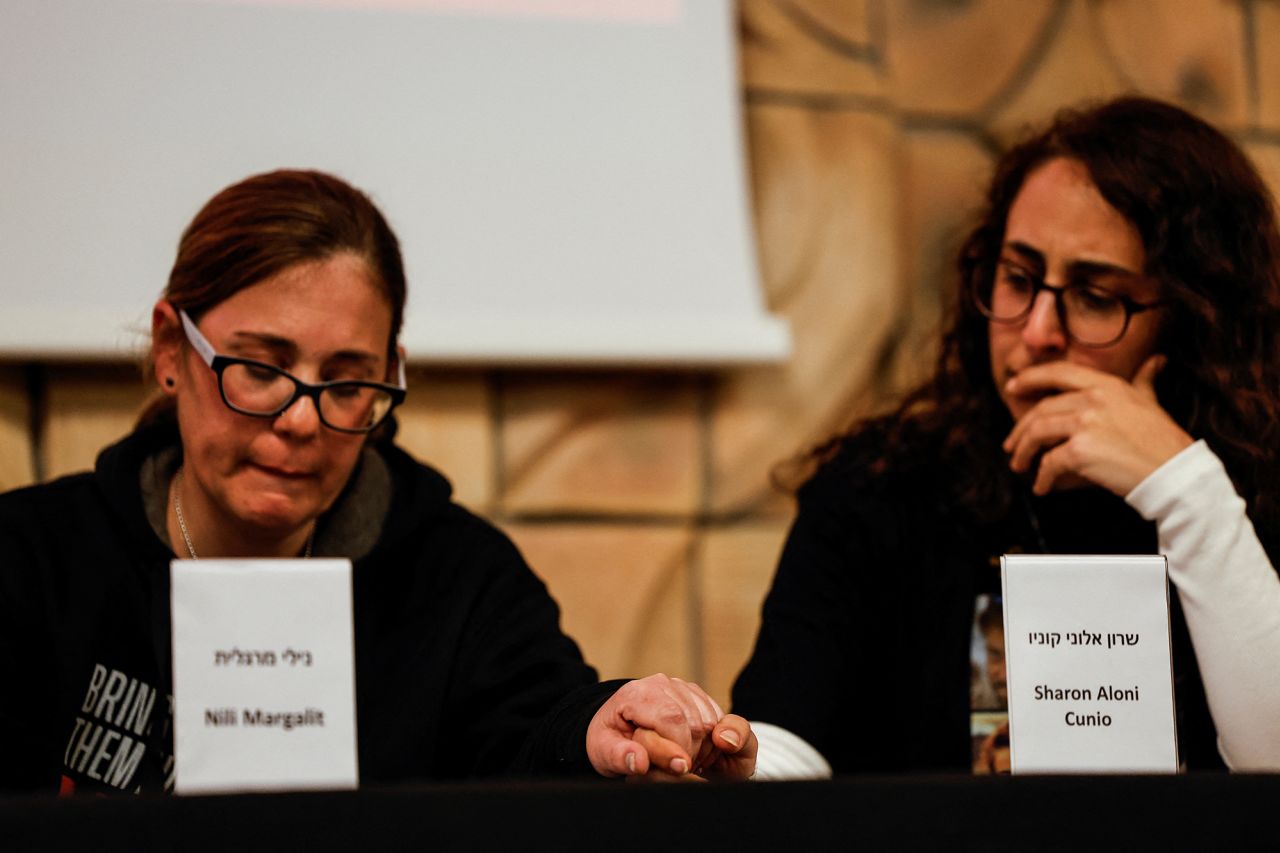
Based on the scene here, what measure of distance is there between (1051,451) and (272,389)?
0.76 meters

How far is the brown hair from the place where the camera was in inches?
48.6

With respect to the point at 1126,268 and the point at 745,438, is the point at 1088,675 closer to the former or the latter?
the point at 1126,268

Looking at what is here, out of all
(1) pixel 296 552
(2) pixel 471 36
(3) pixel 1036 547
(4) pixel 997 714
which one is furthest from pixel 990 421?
(2) pixel 471 36

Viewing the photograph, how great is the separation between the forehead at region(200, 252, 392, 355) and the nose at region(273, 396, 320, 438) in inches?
1.9

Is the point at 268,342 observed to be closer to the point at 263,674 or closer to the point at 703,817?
the point at 263,674

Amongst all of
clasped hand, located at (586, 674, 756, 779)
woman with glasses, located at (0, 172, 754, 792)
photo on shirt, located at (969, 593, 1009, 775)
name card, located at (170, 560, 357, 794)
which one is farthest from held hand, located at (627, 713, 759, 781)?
photo on shirt, located at (969, 593, 1009, 775)

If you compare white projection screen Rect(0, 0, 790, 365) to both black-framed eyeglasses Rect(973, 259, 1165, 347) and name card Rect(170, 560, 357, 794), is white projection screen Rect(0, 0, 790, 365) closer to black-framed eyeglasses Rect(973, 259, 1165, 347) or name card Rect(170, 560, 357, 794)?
black-framed eyeglasses Rect(973, 259, 1165, 347)

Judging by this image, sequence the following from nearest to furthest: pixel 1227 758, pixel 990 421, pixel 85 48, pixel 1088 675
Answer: pixel 1088 675, pixel 1227 758, pixel 990 421, pixel 85 48

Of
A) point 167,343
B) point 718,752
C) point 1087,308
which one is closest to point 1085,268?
point 1087,308

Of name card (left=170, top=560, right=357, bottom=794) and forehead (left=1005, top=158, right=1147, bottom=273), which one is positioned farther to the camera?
forehead (left=1005, top=158, right=1147, bottom=273)

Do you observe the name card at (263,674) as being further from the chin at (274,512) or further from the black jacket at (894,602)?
the black jacket at (894,602)

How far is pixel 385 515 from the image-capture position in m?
1.35

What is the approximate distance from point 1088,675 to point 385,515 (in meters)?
0.71

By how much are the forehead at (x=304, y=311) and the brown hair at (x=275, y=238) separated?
1 centimetres
